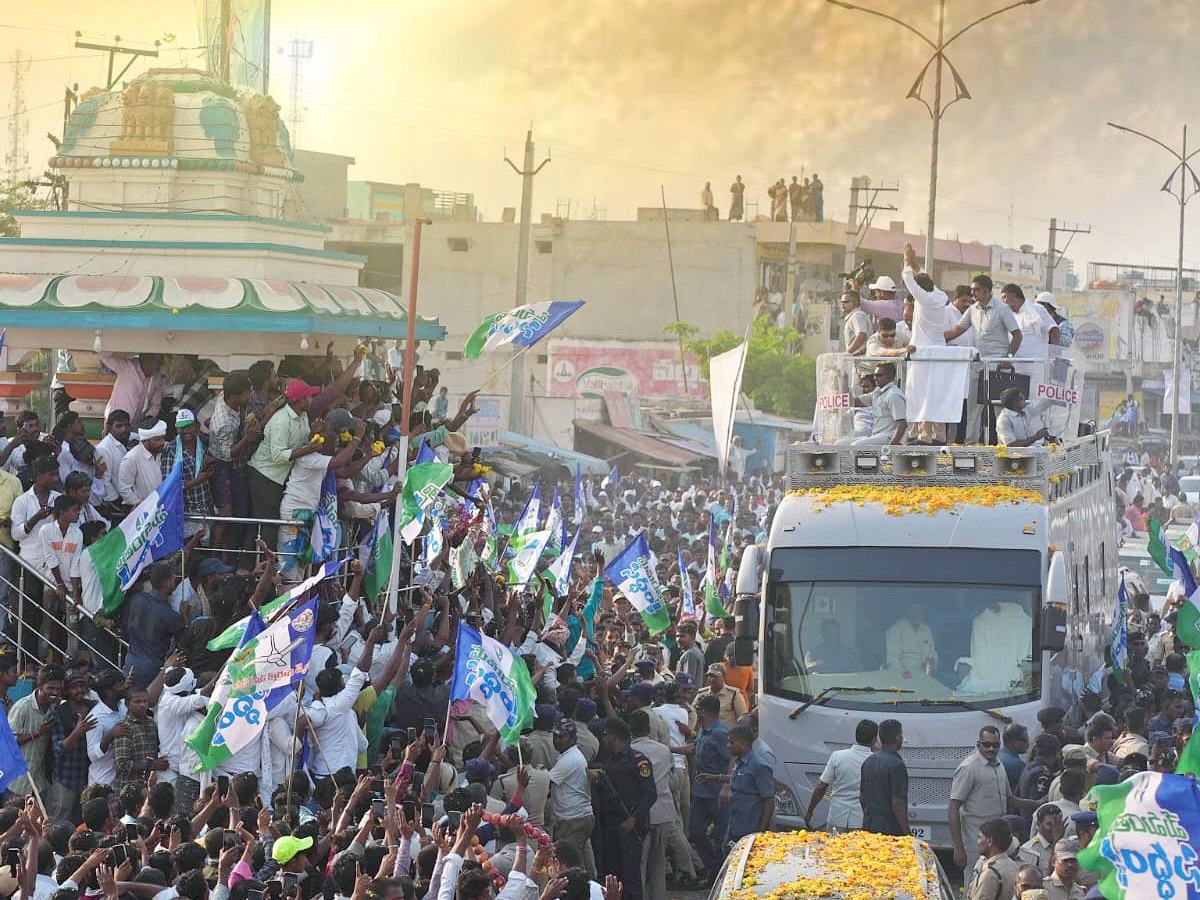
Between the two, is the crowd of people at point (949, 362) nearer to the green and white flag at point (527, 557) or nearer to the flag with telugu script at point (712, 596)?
the green and white flag at point (527, 557)

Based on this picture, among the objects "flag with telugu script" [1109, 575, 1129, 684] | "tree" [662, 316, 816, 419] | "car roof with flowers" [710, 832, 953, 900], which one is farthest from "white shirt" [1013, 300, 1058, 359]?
"tree" [662, 316, 816, 419]

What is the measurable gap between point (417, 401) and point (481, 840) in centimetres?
650

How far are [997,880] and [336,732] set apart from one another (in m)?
3.71

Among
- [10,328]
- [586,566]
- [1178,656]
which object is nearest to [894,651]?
[1178,656]

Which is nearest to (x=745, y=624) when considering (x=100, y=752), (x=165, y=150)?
(x=100, y=752)

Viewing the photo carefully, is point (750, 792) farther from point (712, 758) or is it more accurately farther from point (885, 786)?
point (885, 786)

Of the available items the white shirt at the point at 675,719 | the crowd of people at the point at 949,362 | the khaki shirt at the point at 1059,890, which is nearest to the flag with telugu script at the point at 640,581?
the crowd of people at the point at 949,362

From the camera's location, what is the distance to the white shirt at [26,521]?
446 inches

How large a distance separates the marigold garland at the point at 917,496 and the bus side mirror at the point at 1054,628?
110cm

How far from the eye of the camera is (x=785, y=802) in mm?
12703

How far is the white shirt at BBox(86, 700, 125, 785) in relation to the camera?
10.2m

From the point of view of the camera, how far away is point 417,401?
49.4 ft

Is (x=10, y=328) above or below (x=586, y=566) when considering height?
above

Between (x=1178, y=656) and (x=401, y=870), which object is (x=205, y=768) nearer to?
(x=401, y=870)
